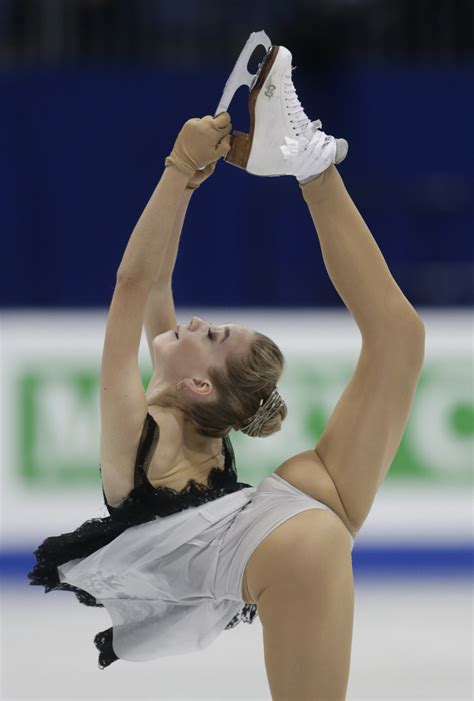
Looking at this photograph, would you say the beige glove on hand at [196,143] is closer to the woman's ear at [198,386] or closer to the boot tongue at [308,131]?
the boot tongue at [308,131]

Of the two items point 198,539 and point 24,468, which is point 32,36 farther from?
point 198,539

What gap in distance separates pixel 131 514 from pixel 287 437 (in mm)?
2327

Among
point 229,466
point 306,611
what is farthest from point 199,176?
point 306,611

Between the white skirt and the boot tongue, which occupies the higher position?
the boot tongue

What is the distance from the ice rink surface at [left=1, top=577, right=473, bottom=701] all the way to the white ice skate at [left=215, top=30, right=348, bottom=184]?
4.94 feet

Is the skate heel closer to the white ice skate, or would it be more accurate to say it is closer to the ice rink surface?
the white ice skate

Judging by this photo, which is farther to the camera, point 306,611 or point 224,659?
point 224,659

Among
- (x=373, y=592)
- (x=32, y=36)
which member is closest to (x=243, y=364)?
(x=373, y=592)

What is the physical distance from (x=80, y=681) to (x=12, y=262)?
3021 mm

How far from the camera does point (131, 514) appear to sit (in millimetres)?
2316

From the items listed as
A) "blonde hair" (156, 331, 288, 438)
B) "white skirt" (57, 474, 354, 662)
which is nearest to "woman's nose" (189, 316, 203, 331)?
"blonde hair" (156, 331, 288, 438)

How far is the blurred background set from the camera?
4629mm

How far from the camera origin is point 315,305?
5965 millimetres

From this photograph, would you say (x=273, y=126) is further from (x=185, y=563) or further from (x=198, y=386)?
(x=185, y=563)
